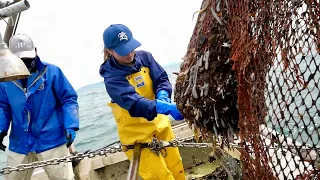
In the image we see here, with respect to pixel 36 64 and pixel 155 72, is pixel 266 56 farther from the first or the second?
pixel 36 64

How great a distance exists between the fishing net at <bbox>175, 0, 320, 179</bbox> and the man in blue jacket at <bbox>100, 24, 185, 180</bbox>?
1.22 m

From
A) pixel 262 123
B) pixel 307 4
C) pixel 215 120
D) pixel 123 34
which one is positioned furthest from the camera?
pixel 123 34

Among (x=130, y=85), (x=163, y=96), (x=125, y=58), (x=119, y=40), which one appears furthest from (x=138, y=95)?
(x=119, y=40)

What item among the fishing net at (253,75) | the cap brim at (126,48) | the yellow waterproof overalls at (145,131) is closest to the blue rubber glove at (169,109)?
the yellow waterproof overalls at (145,131)

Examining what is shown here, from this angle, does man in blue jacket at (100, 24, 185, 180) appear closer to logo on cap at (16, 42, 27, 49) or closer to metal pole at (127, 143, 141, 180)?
metal pole at (127, 143, 141, 180)

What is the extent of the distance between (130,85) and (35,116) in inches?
59.7

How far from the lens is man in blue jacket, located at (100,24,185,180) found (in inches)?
135

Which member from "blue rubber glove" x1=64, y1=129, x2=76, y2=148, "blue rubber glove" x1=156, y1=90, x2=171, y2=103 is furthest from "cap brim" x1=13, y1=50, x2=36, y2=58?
"blue rubber glove" x1=156, y1=90, x2=171, y2=103

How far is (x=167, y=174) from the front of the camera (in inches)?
146

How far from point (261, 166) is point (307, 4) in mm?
900

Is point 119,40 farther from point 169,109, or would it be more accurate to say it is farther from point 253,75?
point 253,75

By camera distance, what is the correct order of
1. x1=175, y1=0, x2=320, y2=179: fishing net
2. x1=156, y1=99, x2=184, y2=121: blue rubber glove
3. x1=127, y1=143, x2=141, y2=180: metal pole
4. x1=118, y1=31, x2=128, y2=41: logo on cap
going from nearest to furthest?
x1=175, y1=0, x2=320, y2=179: fishing net < x1=156, y1=99, x2=184, y2=121: blue rubber glove < x1=118, y1=31, x2=128, y2=41: logo on cap < x1=127, y1=143, x2=141, y2=180: metal pole

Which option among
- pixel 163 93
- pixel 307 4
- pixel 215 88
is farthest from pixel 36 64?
pixel 307 4

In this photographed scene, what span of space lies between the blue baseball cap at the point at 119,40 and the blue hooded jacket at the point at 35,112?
1193 mm
